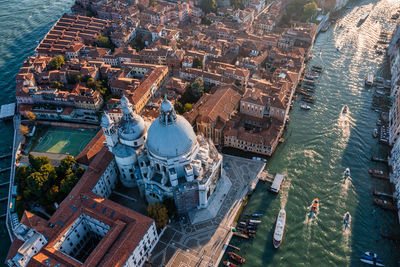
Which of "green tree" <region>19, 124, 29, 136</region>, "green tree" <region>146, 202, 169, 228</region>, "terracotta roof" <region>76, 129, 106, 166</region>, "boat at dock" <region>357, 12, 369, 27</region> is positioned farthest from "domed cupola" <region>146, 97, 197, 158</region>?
"boat at dock" <region>357, 12, 369, 27</region>

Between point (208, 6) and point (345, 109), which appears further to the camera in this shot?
point (208, 6)

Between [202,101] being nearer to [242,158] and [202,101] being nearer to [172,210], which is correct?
[242,158]

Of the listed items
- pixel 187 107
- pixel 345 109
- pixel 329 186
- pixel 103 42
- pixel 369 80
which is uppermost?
pixel 369 80

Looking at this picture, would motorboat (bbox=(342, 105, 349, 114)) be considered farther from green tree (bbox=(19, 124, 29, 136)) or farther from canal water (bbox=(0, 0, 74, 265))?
canal water (bbox=(0, 0, 74, 265))

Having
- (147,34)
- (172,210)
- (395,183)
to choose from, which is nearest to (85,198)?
(172,210)

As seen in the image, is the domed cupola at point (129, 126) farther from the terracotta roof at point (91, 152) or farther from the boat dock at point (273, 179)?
the boat dock at point (273, 179)

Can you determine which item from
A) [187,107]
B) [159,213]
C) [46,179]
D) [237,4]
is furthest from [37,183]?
[237,4]

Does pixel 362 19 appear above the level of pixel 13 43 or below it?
above

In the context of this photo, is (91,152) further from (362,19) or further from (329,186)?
(362,19)
